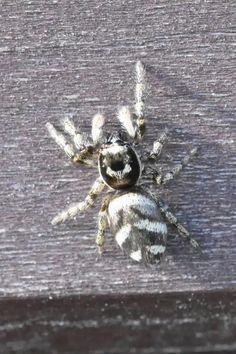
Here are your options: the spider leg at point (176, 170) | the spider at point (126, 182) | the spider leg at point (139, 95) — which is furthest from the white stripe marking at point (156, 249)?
the spider leg at point (139, 95)

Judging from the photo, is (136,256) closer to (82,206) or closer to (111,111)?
(82,206)

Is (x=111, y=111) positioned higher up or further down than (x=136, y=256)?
higher up

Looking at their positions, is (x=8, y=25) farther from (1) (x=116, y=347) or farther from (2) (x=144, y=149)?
(1) (x=116, y=347)

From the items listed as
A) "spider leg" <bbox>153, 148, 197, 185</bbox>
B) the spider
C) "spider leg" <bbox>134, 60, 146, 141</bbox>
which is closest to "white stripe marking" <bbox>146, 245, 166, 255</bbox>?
the spider

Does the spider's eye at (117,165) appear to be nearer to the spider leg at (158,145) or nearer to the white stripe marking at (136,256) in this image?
the spider leg at (158,145)

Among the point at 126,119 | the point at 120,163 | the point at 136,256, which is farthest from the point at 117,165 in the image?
the point at 136,256

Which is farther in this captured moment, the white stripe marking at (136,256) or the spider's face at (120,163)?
the spider's face at (120,163)
